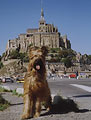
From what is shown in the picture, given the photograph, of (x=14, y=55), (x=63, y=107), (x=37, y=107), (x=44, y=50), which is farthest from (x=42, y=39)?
(x=37, y=107)

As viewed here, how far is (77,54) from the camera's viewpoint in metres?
114

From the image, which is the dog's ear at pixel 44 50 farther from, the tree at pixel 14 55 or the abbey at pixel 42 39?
the abbey at pixel 42 39

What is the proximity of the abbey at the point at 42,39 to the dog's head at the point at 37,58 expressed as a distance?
105 meters

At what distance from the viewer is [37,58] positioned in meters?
5.42

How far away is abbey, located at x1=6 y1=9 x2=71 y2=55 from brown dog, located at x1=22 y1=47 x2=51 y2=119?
345ft

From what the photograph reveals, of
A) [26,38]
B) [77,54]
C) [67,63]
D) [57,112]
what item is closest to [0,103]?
[57,112]

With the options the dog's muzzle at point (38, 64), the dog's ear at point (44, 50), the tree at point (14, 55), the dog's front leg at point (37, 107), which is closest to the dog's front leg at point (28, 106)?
the dog's front leg at point (37, 107)

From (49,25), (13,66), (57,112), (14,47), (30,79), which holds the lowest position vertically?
(57,112)

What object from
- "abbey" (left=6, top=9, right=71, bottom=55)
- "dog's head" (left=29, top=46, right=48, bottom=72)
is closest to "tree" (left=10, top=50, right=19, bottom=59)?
"abbey" (left=6, top=9, right=71, bottom=55)

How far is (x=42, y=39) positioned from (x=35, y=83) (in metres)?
112

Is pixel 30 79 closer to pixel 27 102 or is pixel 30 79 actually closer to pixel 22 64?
pixel 27 102

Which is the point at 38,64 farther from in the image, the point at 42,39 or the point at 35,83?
the point at 42,39

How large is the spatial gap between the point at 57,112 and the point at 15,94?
6.43m

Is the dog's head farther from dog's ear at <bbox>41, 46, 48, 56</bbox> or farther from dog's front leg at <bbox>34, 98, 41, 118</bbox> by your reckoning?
dog's front leg at <bbox>34, 98, 41, 118</bbox>
